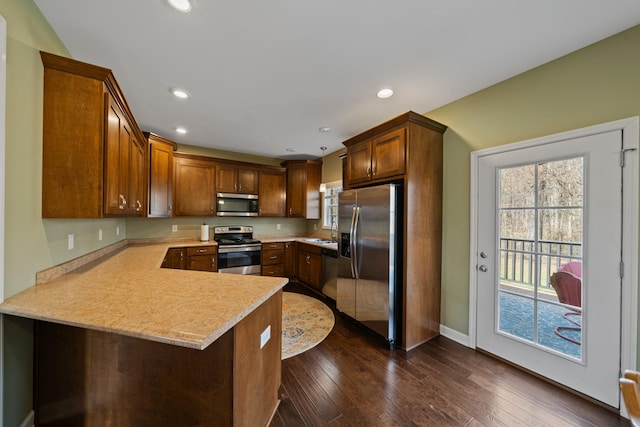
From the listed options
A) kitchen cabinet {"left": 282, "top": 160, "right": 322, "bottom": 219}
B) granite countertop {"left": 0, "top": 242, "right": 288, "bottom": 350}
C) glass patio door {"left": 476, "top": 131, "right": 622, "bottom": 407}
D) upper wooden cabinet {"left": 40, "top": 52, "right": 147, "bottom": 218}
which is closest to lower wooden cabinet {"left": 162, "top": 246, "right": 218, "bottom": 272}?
kitchen cabinet {"left": 282, "top": 160, "right": 322, "bottom": 219}

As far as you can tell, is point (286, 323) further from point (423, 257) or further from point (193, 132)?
point (193, 132)

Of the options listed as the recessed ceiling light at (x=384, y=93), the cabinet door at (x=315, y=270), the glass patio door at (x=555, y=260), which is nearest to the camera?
the glass patio door at (x=555, y=260)

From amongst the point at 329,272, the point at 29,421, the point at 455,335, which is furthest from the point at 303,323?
the point at 29,421

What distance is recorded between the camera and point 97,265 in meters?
2.19

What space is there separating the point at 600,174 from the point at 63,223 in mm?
4043

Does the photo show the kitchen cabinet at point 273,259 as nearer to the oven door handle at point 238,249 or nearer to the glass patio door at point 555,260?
the oven door handle at point 238,249

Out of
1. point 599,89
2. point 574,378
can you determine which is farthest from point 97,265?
point 599,89

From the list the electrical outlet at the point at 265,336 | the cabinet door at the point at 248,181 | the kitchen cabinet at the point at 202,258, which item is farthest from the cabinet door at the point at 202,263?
the electrical outlet at the point at 265,336

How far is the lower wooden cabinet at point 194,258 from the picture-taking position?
12.0ft

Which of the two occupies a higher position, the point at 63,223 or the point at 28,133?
the point at 28,133

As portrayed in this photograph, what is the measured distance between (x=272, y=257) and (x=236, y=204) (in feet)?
4.06

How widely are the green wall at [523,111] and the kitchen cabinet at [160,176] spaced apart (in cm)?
384

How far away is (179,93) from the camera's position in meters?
2.55

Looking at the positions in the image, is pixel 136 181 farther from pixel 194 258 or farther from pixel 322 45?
pixel 322 45
